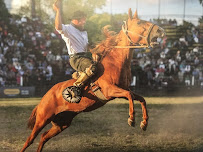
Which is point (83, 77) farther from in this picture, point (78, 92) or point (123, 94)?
point (123, 94)

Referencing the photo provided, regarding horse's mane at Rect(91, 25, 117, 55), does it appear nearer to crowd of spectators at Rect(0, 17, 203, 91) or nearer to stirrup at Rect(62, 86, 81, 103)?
stirrup at Rect(62, 86, 81, 103)

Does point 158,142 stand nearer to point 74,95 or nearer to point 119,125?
point 119,125

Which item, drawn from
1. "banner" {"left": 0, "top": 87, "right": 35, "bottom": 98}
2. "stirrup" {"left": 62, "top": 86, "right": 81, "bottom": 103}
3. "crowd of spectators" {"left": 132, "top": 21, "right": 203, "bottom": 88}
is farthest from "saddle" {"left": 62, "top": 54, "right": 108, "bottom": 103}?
"crowd of spectators" {"left": 132, "top": 21, "right": 203, "bottom": 88}

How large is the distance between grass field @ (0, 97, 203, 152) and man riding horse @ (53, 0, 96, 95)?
2186 millimetres

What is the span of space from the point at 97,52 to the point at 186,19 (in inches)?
598

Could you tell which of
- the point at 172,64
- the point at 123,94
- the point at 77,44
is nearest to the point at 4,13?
the point at 172,64

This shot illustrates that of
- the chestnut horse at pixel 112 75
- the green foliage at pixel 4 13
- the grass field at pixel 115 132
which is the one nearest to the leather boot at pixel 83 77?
the chestnut horse at pixel 112 75

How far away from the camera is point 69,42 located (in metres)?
5.65

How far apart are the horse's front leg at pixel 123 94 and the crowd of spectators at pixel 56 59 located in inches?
461

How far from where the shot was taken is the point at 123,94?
507 cm

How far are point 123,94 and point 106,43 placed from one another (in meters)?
1.11

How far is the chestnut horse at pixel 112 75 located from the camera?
5.30 m

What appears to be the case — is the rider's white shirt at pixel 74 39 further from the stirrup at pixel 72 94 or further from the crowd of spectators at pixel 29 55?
the crowd of spectators at pixel 29 55

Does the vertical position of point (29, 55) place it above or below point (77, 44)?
below
